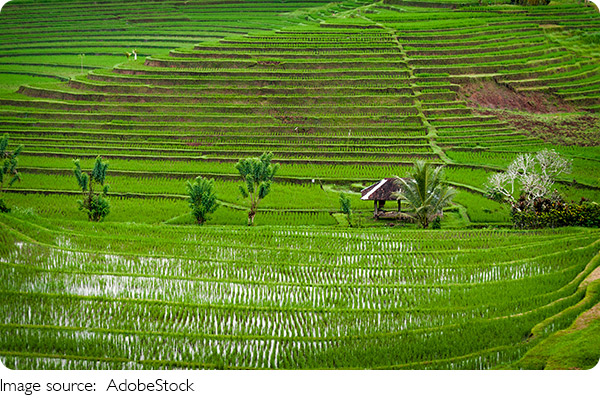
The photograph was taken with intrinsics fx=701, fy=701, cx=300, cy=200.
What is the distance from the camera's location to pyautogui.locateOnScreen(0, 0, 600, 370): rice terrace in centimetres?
696

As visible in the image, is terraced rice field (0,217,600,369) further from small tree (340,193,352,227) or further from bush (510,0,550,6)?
bush (510,0,550,6)

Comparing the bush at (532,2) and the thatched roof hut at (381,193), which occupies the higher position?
the bush at (532,2)

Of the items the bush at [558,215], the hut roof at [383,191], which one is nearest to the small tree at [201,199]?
the hut roof at [383,191]

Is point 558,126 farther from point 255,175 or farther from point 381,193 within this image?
point 255,175

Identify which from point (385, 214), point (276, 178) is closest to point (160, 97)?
point (276, 178)

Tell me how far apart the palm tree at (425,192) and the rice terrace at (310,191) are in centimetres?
4

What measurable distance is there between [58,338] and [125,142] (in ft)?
29.4

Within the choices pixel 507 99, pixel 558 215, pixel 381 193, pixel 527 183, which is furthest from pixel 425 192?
pixel 507 99

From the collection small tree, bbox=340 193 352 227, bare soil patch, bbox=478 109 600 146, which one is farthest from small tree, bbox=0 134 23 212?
bare soil patch, bbox=478 109 600 146

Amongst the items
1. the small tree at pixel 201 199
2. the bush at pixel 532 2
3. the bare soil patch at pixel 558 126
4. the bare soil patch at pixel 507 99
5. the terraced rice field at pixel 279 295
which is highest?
the bush at pixel 532 2

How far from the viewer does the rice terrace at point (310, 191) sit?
696 cm

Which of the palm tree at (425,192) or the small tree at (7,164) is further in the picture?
the small tree at (7,164)

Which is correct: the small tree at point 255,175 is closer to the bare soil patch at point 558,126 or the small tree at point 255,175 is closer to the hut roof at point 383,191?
the hut roof at point 383,191

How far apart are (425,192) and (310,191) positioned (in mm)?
2809
